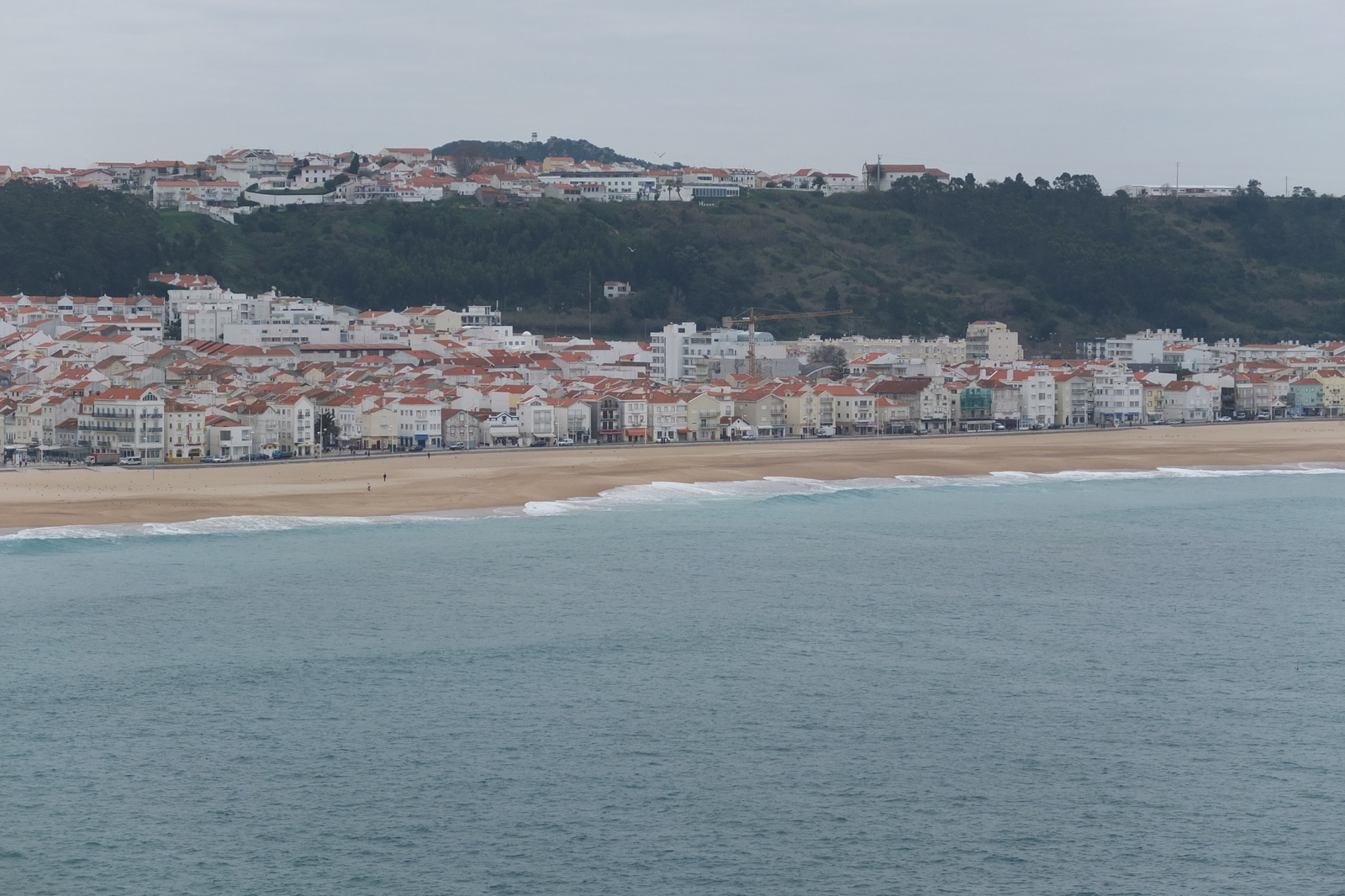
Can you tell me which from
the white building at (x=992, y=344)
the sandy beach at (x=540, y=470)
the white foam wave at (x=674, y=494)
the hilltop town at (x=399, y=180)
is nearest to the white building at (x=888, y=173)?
→ the hilltop town at (x=399, y=180)

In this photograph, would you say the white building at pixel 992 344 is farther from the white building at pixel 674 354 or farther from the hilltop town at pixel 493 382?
the white building at pixel 674 354

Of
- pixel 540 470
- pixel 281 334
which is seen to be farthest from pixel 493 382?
pixel 281 334

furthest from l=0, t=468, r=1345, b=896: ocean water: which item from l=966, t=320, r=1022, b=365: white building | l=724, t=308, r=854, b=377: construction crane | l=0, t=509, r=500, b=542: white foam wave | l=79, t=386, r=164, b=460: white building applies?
l=724, t=308, r=854, b=377: construction crane

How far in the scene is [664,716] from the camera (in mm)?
16984

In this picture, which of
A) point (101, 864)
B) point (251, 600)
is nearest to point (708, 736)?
point (101, 864)

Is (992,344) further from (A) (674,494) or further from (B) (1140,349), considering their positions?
(A) (674,494)

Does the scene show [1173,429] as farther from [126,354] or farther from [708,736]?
[708,736]

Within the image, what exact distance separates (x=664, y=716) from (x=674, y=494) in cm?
1895

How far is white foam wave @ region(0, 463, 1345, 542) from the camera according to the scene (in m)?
29.2

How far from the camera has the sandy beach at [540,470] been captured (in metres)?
31.9

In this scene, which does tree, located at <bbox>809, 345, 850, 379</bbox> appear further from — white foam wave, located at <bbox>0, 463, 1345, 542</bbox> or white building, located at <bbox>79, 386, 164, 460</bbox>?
white building, located at <bbox>79, 386, 164, 460</bbox>

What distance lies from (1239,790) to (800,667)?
575 cm

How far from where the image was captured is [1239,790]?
14711mm

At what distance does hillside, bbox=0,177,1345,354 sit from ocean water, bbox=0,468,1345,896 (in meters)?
54.5
